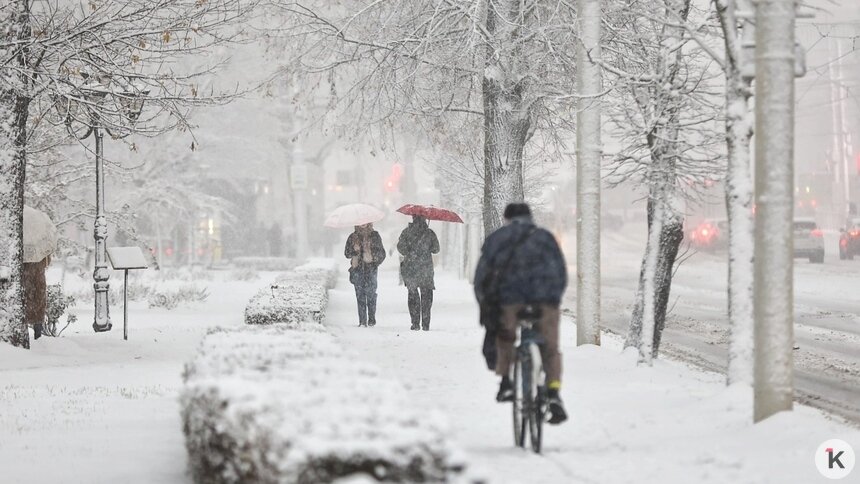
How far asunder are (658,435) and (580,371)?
3.99 meters

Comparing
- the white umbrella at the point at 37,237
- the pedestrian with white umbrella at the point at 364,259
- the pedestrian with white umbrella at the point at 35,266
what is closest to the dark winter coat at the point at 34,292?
the pedestrian with white umbrella at the point at 35,266

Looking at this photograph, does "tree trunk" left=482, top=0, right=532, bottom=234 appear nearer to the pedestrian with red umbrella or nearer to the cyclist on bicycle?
the pedestrian with red umbrella

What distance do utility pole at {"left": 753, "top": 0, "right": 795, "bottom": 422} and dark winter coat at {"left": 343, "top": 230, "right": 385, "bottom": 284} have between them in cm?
1130

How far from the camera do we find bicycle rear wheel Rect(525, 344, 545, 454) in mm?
7770

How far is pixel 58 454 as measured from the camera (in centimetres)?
862

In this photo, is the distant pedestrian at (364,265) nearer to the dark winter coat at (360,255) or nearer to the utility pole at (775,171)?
the dark winter coat at (360,255)

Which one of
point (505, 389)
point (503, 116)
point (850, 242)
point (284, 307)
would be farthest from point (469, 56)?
point (850, 242)

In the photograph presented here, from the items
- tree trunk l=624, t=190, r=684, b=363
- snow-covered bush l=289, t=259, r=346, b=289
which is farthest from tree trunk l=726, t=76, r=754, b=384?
snow-covered bush l=289, t=259, r=346, b=289

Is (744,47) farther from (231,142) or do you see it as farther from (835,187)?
(835,187)

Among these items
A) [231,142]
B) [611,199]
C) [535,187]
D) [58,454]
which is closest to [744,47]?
[58,454]

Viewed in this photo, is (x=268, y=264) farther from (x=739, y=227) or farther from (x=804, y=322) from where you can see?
(x=739, y=227)

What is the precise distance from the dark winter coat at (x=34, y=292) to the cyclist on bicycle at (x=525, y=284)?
1020 centimetres

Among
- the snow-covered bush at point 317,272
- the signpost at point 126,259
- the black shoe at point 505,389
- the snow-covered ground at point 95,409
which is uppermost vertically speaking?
the signpost at point 126,259

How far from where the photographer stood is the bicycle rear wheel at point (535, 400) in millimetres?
7770
